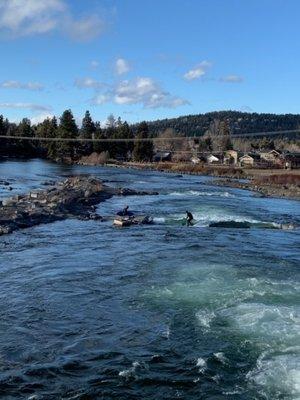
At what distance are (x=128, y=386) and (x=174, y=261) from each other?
33.5 ft

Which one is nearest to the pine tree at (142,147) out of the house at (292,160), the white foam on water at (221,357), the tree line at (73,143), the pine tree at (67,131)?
the tree line at (73,143)

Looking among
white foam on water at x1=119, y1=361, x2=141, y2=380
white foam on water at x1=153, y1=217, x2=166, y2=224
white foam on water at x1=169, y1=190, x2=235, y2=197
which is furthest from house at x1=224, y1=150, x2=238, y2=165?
white foam on water at x1=119, y1=361, x2=141, y2=380

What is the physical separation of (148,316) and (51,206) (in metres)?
20.4

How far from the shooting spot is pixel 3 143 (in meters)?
111

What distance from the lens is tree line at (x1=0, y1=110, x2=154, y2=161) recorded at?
340ft

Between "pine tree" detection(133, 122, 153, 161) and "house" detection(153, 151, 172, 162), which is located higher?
"pine tree" detection(133, 122, 153, 161)

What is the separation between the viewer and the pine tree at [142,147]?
10619 centimetres

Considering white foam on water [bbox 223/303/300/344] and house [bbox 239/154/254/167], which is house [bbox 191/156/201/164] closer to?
house [bbox 239/154/254/167]

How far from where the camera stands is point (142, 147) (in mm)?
108188

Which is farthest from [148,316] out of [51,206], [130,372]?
[51,206]

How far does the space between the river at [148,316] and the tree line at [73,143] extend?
7951cm

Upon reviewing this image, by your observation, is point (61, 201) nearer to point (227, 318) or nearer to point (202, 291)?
point (202, 291)

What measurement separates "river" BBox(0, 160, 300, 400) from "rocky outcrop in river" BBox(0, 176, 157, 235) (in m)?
2.44

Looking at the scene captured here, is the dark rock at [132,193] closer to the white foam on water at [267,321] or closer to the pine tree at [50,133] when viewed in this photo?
the white foam on water at [267,321]
